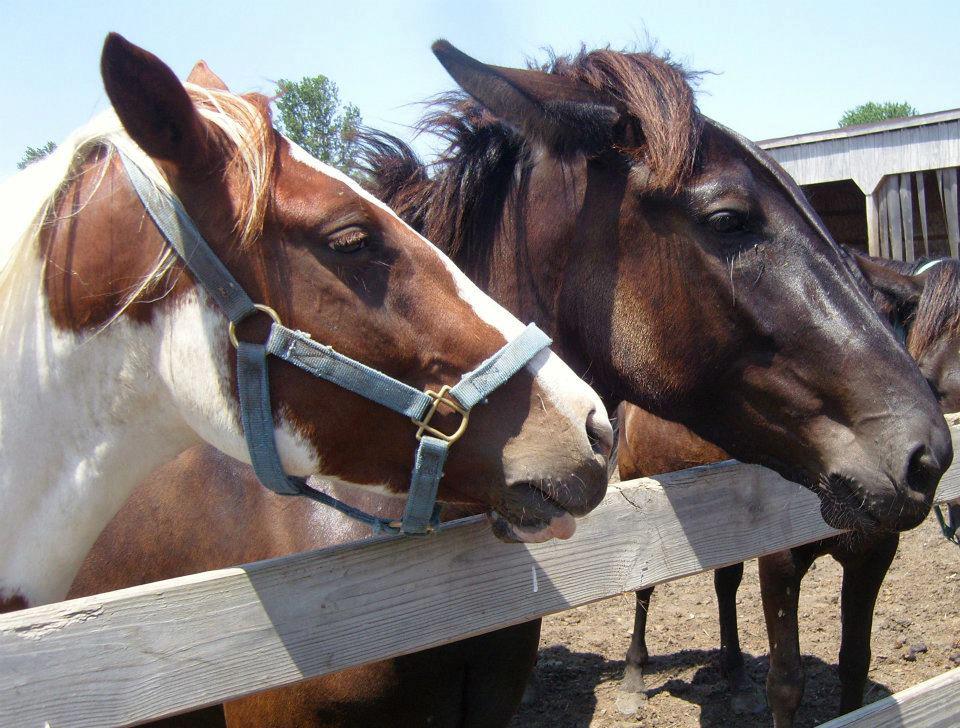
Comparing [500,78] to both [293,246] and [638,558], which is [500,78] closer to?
[293,246]

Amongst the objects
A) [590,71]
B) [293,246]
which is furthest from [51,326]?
[590,71]

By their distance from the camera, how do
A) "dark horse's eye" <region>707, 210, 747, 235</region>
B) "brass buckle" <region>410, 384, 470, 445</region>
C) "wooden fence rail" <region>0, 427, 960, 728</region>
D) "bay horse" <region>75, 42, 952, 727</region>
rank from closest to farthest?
→ "wooden fence rail" <region>0, 427, 960, 728</region>, "brass buckle" <region>410, 384, 470, 445</region>, "bay horse" <region>75, 42, 952, 727</region>, "dark horse's eye" <region>707, 210, 747, 235</region>

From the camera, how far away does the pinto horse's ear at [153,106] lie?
4.21 feet

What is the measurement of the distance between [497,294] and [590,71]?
0.68m

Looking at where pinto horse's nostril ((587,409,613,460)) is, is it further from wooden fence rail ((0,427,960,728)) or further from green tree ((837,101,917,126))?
green tree ((837,101,917,126))

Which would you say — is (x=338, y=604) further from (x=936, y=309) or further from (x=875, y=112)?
(x=875, y=112)

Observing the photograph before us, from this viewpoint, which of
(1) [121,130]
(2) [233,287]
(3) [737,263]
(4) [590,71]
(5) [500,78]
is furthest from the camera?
(4) [590,71]

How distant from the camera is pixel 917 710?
6.61 feet

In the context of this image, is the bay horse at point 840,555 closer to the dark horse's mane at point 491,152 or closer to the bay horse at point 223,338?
the dark horse's mane at point 491,152

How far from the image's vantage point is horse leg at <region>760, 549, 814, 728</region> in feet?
10.6

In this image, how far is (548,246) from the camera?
6.81 ft

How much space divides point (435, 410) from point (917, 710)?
5.29 ft

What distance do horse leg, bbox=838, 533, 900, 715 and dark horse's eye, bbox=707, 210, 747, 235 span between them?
215cm

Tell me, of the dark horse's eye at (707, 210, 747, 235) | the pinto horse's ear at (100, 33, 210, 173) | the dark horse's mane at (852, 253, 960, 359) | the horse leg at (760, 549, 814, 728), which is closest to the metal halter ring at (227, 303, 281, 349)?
the pinto horse's ear at (100, 33, 210, 173)
